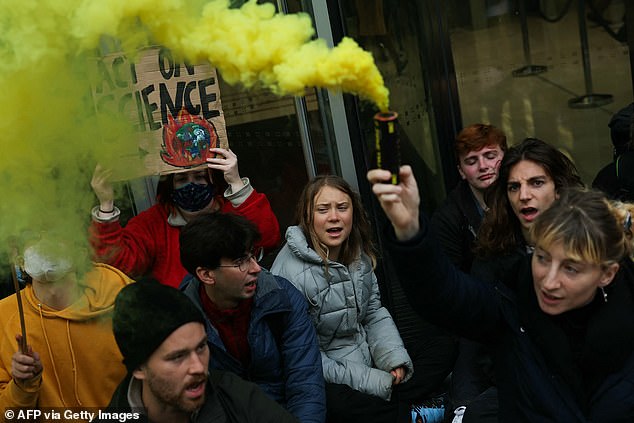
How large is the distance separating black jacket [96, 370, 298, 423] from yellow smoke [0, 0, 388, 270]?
74 centimetres

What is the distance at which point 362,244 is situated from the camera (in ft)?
13.6

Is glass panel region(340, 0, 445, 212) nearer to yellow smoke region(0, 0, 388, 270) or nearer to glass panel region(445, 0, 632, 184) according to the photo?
glass panel region(445, 0, 632, 184)

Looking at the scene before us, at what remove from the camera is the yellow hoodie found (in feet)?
10.7

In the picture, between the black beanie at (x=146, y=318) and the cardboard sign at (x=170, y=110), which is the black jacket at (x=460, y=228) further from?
the black beanie at (x=146, y=318)

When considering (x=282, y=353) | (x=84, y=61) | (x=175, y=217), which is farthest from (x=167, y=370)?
(x=175, y=217)

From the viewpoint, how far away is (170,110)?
3596mm

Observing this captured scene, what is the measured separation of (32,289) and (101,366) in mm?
408

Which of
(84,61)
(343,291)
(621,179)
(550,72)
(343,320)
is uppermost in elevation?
(84,61)

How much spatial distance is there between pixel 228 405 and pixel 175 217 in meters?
1.48

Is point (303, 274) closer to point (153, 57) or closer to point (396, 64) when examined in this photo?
point (153, 57)

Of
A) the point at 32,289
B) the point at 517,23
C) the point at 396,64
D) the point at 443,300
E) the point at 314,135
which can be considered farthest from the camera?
the point at 517,23

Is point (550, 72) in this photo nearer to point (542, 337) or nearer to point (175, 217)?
point (175, 217)

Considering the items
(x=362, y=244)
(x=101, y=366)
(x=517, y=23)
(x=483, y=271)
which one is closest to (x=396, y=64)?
(x=517, y=23)

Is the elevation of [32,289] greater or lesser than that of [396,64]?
lesser
